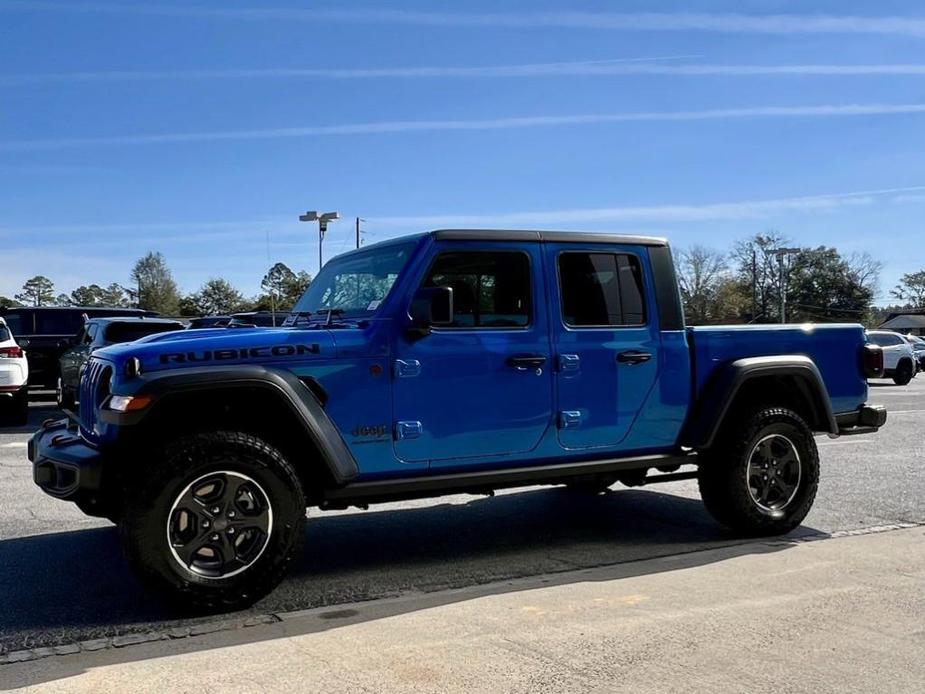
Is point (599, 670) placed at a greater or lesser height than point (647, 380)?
lesser

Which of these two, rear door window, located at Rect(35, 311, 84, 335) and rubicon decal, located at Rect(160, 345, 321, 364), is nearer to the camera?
rubicon decal, located at Rect(160, 345, 321, 364)

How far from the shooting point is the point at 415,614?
4445mm

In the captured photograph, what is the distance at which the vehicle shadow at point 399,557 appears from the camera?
445cm

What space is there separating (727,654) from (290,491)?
2.26 metres

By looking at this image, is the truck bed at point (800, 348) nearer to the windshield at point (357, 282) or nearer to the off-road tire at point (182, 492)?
the windshield at point (357, 282)

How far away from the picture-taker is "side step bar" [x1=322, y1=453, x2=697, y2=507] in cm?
489

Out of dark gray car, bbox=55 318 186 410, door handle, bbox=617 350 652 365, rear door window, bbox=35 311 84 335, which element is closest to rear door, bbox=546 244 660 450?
door handle, bbox=617 350 652 365

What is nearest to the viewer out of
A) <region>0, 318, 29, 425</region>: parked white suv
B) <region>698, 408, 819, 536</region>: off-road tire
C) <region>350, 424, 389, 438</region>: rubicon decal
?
<region>350, 424, 389, 438</region>: rubicon decal

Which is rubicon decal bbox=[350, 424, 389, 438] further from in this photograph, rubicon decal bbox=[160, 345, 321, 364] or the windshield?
the windshield

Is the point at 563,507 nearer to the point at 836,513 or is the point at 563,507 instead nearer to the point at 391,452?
the point at 836,513

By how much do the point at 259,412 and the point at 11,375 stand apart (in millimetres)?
9220

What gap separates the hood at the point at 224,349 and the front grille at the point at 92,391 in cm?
8

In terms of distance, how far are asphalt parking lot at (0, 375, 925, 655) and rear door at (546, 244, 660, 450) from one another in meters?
0.90

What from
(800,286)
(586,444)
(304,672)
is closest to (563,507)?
(586,444)
